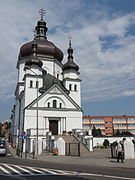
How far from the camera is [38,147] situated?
28812 mm

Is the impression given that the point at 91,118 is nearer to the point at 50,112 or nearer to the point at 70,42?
the point at 70,42

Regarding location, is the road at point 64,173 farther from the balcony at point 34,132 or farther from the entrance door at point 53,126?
the entrance door at point 53,126

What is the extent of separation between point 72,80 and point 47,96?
7292 millimetres

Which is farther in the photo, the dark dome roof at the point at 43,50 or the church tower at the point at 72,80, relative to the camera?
the dark dome roof at the point at 43,50

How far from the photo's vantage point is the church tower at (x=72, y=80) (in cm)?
4597

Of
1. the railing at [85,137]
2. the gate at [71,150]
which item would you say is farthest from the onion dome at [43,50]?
the gate at [71,150]

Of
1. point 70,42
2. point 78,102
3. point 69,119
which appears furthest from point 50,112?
point 70,42

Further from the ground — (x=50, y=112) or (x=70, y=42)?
(x=70, y=42)

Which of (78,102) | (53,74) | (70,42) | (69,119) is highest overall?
(70,42)

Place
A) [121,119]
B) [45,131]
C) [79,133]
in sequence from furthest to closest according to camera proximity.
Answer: [121,119]
[45,131]
[79,133]

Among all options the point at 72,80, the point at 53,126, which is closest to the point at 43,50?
the point at 72,80

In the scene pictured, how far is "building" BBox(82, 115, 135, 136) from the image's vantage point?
88.0 m

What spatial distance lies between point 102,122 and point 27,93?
53372mm

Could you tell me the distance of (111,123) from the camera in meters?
88.8
